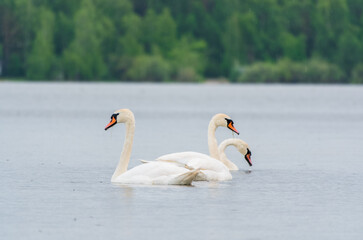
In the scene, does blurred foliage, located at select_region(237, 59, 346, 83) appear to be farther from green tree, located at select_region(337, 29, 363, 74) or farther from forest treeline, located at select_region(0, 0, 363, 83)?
green tree, located at select_region(337, 29, 363, 74)

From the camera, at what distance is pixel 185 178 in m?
15.3

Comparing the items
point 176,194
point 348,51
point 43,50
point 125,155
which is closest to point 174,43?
point 43,50

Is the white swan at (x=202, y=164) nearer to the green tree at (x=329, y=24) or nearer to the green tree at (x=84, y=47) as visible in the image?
the green tree at (x=84, y=47)

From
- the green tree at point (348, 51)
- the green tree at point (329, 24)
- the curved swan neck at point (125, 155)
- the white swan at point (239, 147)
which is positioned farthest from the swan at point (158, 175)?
the green tree at point (329, 24)

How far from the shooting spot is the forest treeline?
365 ft

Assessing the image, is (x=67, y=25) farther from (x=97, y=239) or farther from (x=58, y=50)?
(x=97, y=239)

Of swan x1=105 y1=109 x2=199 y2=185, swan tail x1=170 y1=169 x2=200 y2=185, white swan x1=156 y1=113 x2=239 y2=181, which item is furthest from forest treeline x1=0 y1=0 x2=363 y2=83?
swan tail x1=170 y1=169 x2=200 y2=185

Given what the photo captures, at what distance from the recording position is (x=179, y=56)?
117 m

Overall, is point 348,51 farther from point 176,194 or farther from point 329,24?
point 176,194

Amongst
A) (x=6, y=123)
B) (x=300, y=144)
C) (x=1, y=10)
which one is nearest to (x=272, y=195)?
(x=300, y=144)

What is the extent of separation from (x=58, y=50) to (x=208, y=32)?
75.9ft

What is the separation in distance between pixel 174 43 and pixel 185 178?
106135mm

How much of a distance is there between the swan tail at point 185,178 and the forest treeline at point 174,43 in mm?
94738

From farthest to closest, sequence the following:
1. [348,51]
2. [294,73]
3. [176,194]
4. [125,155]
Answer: [348,51], [294,73], [125,155], [176,194]
